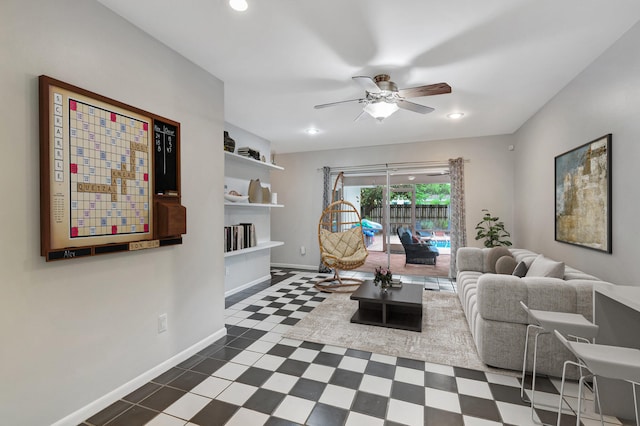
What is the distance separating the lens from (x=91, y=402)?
1.77 meters

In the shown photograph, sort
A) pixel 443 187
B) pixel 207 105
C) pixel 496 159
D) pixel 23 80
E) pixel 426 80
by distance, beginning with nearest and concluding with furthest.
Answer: pixel 23 80 < pixel 207 105 < pixel 426 80 < pixel 496 159 < pixel 443 187

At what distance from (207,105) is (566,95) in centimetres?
363

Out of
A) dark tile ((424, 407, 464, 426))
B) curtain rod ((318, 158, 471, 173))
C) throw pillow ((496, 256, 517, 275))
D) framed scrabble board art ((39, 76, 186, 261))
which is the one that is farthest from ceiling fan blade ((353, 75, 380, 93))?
curtain rod ((318, 158, 471, 173))

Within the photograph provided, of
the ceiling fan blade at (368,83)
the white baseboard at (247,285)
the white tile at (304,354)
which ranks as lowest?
the white tile at (304,354)

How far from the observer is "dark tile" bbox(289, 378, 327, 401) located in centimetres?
197

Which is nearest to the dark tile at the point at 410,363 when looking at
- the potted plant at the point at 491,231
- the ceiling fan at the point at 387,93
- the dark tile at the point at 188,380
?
the dark tile at the point at 188,380

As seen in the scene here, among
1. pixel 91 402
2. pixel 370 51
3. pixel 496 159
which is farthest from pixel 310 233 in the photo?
pixel 91 402

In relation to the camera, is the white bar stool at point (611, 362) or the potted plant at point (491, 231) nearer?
the white bar stool at point (611, 362)

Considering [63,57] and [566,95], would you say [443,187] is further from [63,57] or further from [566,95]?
[63,57]

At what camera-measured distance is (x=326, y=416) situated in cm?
177

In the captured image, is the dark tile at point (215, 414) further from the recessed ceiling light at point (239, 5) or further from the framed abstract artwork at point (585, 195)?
the framed abstract artwork at point (585, 195)

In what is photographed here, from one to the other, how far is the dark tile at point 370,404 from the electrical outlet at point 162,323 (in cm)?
153

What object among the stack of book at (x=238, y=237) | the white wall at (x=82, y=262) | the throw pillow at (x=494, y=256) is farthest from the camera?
Result: the stack of book at (x=238, y=237)

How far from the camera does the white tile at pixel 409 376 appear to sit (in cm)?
214
